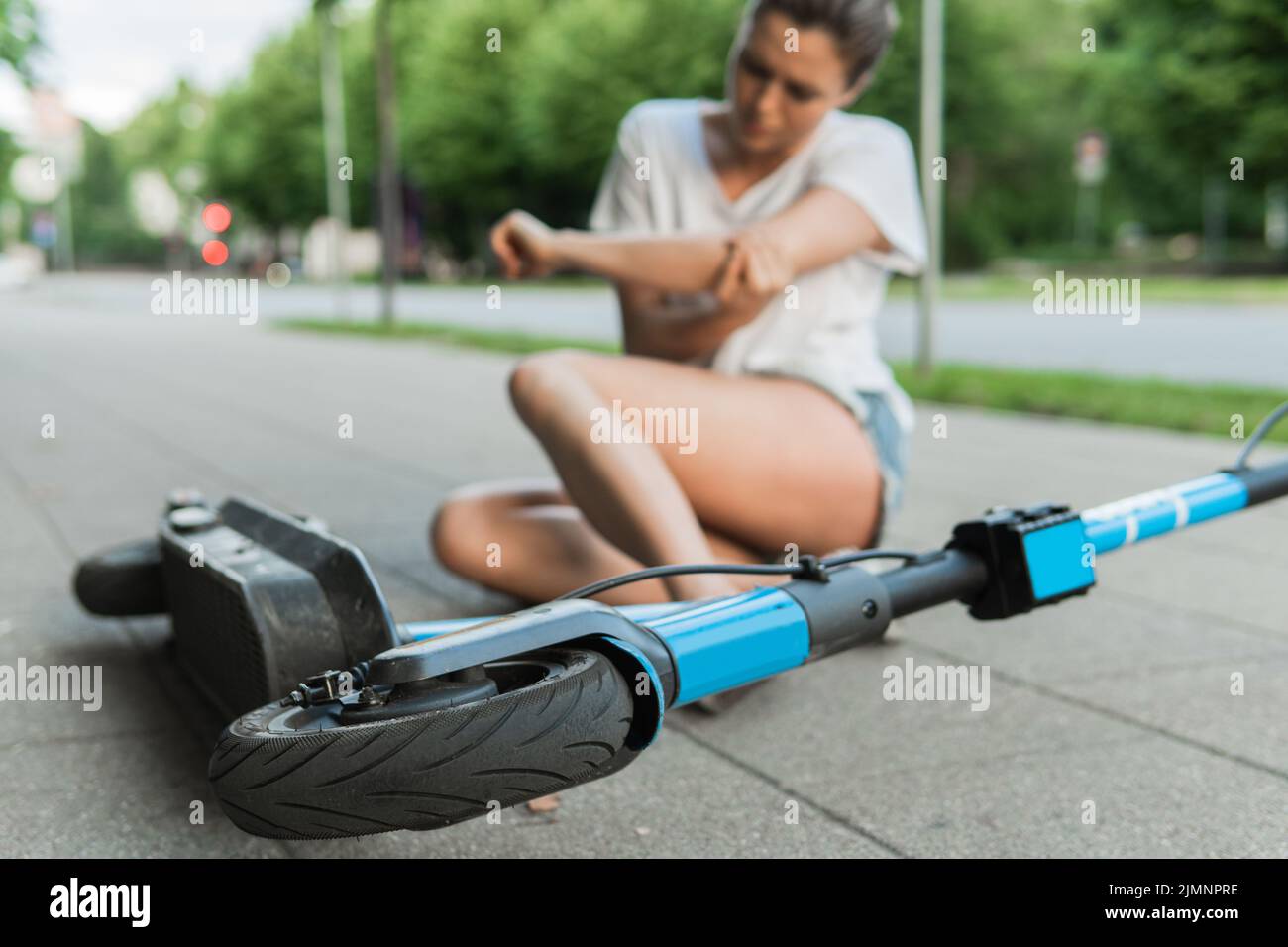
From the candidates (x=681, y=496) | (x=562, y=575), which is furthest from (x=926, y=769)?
(x=562, y=575)

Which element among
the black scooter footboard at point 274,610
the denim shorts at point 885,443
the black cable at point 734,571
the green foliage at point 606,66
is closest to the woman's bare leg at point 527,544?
the denim shorts at point 885,443

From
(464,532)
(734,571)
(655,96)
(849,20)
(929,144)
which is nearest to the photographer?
(734,571)

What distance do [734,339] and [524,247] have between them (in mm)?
569

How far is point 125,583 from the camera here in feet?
8.90

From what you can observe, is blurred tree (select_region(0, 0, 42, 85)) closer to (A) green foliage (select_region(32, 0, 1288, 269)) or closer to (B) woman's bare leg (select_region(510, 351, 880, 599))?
(B) woman's bare leg (select_region(510, 351, 880, 599))

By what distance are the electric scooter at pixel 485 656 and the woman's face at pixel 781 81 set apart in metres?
0.93

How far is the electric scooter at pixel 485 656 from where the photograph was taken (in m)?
1.44

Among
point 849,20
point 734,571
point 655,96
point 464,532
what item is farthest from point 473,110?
point 734,571

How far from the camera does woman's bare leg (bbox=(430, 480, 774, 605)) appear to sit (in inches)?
111

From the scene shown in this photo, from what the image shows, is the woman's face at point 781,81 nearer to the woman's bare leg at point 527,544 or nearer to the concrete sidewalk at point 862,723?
the woman's bare leg at point 527,544

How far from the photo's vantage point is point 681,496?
240 cm

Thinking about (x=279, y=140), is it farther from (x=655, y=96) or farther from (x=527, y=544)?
(x=527, y=544)
